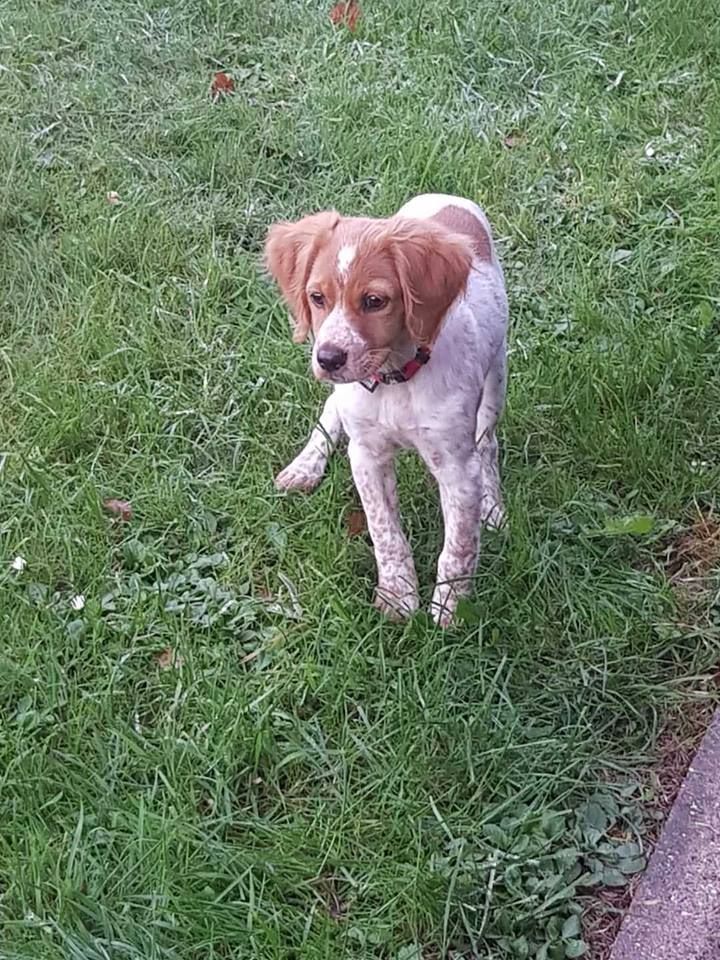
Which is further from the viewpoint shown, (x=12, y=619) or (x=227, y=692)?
(x=12, y=619)

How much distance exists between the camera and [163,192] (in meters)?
4.60

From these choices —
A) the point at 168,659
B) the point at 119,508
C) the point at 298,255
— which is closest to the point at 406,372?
the point at 298,255

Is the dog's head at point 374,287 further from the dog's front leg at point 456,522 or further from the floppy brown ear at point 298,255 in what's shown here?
the dog's front leg at point 456,522

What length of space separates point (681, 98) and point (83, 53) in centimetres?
249

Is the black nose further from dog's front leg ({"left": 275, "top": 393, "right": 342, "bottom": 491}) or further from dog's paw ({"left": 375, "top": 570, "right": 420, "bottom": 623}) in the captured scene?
dog's front leg ({"left": 275, "top": 393, "right": 342, "bottom": 491})

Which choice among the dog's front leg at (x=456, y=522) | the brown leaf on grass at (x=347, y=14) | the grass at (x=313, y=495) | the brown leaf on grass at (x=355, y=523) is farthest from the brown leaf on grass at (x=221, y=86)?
the dog's front leg at (x=456, y=522)

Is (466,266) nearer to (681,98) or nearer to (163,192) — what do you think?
(163,192)

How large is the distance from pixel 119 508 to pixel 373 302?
3.81 ft

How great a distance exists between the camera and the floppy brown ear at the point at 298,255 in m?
2.70

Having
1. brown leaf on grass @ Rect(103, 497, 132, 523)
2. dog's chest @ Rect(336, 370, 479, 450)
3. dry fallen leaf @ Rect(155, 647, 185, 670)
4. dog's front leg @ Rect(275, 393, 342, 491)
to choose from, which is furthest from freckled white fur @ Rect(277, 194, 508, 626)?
brown leaf on grass @ Rect(103, 497, 132, 523)

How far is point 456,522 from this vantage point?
2.96 metres

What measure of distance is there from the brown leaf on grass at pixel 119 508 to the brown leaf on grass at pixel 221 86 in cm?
226

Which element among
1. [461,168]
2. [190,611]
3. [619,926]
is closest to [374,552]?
[190,611]

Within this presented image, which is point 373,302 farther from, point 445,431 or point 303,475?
point 303,475
